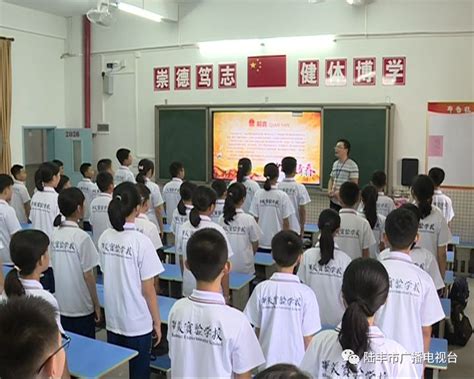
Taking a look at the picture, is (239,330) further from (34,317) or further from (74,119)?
(74,119)

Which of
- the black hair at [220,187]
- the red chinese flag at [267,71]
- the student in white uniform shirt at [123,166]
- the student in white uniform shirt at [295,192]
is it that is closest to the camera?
the black hair at [220,187]

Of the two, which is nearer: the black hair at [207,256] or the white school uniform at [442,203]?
the black hair at [207,256]

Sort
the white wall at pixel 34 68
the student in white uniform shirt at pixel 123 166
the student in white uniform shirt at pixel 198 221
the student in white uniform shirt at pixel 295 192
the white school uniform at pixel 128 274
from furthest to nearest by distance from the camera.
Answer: the white wall at pixel 34 68 → the student in white uniform shirt at pixel 123 166 → the student in white uniform shirt at pixel 295 192 → the student in white uniform shirt at pixel 198 221 → the white school uniform at pixel 128 274

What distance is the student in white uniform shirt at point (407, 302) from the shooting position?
2.30 metres

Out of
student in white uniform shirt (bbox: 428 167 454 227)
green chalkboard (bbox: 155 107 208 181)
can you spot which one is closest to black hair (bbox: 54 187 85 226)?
student in white uniform shirt (bbox: 428 167 454 227)

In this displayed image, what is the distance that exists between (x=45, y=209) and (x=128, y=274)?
2.22 metres

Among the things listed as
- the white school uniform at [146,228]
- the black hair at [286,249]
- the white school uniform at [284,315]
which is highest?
the black hair at [286,249]

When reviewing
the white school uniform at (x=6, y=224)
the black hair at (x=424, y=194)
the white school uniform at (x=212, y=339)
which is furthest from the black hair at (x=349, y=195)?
the white school uniform at (x=6, y=224)

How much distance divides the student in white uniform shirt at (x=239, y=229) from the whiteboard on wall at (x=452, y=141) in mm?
3226

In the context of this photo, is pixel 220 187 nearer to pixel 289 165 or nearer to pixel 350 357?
pixel 289 165

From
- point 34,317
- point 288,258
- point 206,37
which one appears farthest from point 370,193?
point 206,37

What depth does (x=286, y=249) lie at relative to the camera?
7.86 feet

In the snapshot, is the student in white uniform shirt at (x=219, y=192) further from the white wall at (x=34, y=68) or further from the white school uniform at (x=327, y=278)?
the white wall at (x=34, y=68)

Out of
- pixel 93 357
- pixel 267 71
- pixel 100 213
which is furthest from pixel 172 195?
pixel 93 357
